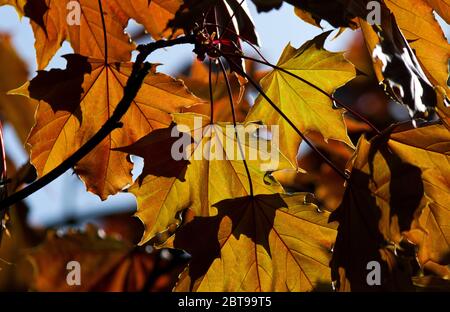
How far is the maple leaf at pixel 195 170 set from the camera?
139 centimetres

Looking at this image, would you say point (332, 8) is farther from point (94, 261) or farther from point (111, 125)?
point (94, 261)

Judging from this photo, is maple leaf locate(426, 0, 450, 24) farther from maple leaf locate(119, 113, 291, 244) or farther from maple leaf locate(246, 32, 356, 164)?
maple leaf locate(119, 113, 291, 244)

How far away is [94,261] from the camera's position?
263 centimetres

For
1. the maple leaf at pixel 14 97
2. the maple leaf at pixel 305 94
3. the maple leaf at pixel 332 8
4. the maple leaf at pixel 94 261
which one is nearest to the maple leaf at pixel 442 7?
the maple leaf at pixel 305 94

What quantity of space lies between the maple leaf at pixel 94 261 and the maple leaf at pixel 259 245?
3.79ft

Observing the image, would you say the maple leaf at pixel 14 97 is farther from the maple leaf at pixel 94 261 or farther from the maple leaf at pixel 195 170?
the maple leaf at pixel 195 170

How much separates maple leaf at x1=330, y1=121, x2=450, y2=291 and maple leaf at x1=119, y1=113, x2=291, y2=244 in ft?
0.58

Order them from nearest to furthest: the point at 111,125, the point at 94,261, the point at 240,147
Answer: the point at 111,125 < the point at 240,147 < the point at 94,261

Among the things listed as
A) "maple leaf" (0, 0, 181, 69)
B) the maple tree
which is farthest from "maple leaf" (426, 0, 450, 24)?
"maple leaf" (0, 0, 181, 69)

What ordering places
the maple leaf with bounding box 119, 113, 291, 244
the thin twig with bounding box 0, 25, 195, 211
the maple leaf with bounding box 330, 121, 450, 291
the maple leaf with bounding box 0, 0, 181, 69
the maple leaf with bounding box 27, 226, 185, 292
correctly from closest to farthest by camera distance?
the thin twig with bounding box 0, 25, 195, 211
the maple leaf with bounding box 330, 121, 450, 291
the maple leaf with bounding box 119, 113, 291, 244
the maple leaf with bounding box 0, 0, 181, 69
the maple leaf with bounding box 27, 226, 185, 292

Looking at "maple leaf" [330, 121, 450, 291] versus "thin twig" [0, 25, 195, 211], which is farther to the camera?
"maple leaf" [330, 121, 450, 291]

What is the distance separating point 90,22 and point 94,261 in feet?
4.17

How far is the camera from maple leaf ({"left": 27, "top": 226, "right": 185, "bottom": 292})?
8.49ft

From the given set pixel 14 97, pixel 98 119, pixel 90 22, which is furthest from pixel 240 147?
pixel 14 97
